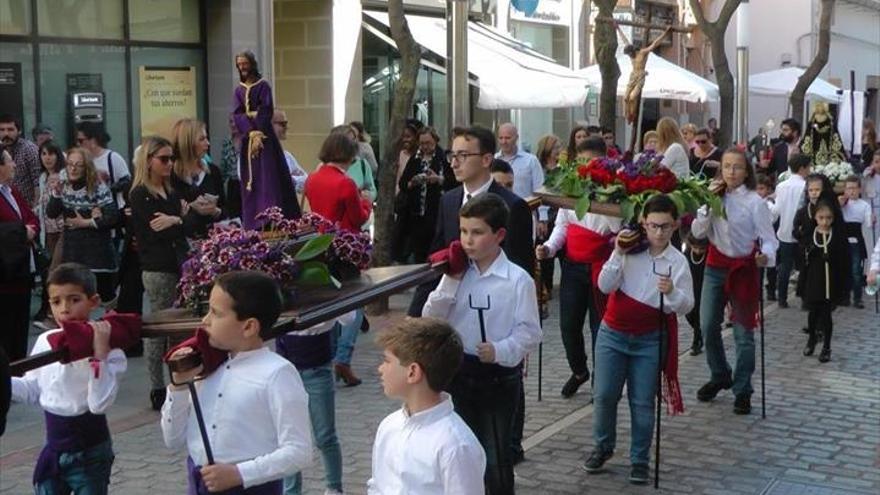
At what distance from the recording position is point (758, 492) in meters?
7.65

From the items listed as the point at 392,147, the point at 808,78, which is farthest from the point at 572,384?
the point at 808,78

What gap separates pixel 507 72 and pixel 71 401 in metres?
15.4

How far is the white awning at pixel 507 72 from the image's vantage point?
19.2 meters

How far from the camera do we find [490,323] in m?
6.14

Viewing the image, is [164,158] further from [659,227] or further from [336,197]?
[659,227]

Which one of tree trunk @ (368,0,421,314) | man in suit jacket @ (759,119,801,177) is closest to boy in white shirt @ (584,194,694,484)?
tree trunk @ (368,0,421,314)

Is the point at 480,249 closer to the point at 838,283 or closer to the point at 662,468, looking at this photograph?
the point at 662,468

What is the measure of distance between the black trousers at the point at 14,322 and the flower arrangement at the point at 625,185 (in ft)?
13.8

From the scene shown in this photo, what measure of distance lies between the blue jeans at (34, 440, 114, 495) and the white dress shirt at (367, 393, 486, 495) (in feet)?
4.93

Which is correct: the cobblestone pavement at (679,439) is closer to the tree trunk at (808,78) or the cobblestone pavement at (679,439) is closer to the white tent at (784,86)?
the tree trunk at (808,78)

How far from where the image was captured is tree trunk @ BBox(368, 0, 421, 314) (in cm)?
1375

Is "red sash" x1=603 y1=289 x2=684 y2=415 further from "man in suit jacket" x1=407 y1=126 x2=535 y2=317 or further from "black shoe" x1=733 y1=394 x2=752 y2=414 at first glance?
"black shoe" x1=733 y1=394 x2=752 y2=414

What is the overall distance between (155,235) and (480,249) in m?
4.10

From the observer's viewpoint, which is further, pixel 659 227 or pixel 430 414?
pixel 659 227
